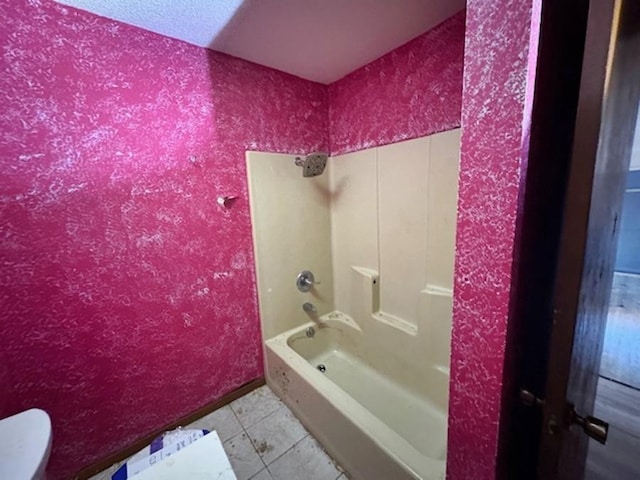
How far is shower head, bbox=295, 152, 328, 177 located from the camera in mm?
1615

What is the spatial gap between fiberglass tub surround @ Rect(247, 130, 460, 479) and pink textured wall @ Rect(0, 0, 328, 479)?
0.76 ft

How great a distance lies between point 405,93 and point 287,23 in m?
0.72

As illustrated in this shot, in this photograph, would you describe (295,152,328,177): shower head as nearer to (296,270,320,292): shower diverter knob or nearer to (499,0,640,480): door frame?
(296,270,320,292): shower diverter knob

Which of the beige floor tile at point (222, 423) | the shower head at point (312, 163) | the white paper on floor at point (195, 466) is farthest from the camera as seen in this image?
the shower head at point (312, 163)

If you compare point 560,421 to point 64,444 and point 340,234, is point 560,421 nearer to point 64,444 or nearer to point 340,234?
point 340,234

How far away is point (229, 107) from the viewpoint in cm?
145

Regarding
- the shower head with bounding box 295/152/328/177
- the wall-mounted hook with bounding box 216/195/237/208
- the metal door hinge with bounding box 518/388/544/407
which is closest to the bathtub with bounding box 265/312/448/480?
the metal door hinge with bounding box 518/388/544/407

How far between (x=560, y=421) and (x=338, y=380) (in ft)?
4.97

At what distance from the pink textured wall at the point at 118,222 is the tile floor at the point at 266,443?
154mm

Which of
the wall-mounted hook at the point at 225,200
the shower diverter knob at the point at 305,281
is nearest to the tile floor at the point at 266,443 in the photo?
the shower diverter knob at the point at 305,281

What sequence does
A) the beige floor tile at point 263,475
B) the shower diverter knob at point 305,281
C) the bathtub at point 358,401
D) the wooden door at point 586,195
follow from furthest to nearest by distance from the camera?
the shower diverter knob at point 305,281 < the beige floor tile at point 263,475 < the bathtub at point 358,401 < the wooden door at point 586,195

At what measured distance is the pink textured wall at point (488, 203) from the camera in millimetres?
465

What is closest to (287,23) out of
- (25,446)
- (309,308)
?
(309,308)

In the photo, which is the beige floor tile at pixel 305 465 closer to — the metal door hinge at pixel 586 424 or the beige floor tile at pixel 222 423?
the beige floor tile at pixel 222 423
